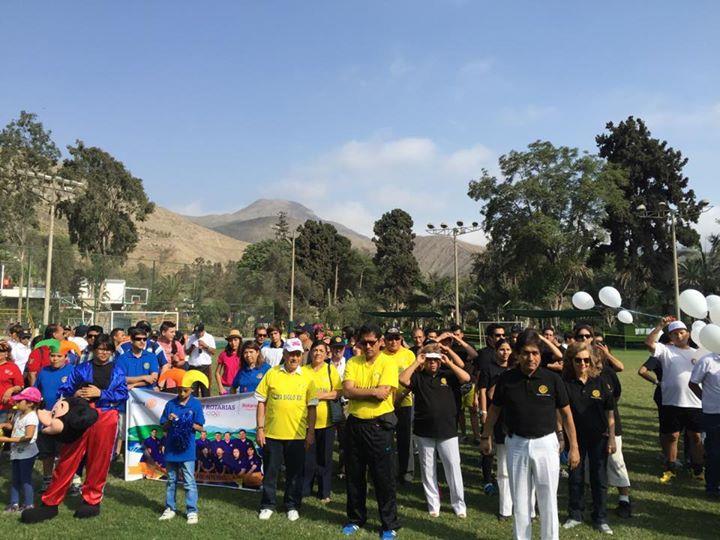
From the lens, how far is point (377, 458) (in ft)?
17.3

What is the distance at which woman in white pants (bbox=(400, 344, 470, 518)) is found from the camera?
573 cm

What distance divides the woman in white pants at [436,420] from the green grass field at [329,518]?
28 cm

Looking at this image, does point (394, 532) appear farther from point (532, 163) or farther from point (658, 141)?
point (658, 141)

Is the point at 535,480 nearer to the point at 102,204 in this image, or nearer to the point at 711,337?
the point at 711,337

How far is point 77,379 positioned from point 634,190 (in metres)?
46.8

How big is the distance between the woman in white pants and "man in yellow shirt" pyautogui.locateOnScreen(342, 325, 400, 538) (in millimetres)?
464

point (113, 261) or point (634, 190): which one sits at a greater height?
point (634, 190)

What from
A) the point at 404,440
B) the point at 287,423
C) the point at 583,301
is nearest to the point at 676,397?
the point at 404,440

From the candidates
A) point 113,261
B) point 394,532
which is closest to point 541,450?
point 394,532

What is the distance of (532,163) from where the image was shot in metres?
42.5

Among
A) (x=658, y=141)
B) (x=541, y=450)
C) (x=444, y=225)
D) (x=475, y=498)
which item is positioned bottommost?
(x=475, y=498)

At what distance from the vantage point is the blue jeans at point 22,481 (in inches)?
Result: 229

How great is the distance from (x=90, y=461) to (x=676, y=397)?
687 cm

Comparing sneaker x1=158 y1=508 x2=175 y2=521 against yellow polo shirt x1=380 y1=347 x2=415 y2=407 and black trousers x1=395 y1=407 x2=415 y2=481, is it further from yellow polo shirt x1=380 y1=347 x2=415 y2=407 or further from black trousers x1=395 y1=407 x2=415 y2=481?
black trousers x1=395 y1=407 x2=415 y2=481
